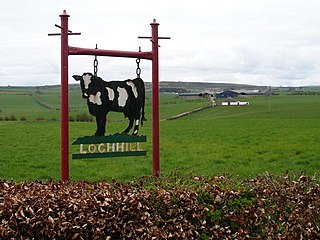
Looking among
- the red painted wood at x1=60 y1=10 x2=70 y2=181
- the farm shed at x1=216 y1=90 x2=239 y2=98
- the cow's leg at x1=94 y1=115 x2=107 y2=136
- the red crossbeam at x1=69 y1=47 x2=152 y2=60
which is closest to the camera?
the red painted wood at x1=60 y1=10 x2=70 y2=181

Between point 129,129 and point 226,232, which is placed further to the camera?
point 129,129

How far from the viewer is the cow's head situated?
887cm

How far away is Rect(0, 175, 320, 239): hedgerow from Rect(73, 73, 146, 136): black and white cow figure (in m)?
2.46

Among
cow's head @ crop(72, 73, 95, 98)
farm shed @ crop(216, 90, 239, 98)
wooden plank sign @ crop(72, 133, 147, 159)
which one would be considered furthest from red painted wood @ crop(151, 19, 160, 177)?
farm shed @ crop(216, 90, 239, 98)

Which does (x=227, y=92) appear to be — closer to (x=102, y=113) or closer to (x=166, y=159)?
(x=166, y=159)

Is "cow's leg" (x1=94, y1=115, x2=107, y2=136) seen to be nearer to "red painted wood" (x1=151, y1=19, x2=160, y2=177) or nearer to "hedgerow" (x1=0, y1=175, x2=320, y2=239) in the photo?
"red painted wood" (x1=151, y1=19, x2=160, y2=177)

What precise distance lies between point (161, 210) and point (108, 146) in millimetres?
3289

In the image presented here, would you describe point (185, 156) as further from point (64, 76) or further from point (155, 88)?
point (64, 76)

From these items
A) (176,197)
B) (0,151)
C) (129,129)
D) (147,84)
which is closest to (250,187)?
(176,197)

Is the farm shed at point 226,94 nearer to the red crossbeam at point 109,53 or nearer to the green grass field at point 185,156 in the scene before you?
the green grass field at point 185,156

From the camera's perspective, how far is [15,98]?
62.0 m

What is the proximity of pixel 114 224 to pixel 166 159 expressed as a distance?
11.6m

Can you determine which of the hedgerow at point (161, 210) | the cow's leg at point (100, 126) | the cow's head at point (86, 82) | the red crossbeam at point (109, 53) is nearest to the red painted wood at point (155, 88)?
the red crossbeam at point (109, 53)

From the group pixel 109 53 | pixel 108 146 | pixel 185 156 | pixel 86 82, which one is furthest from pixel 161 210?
pixel 185 156
